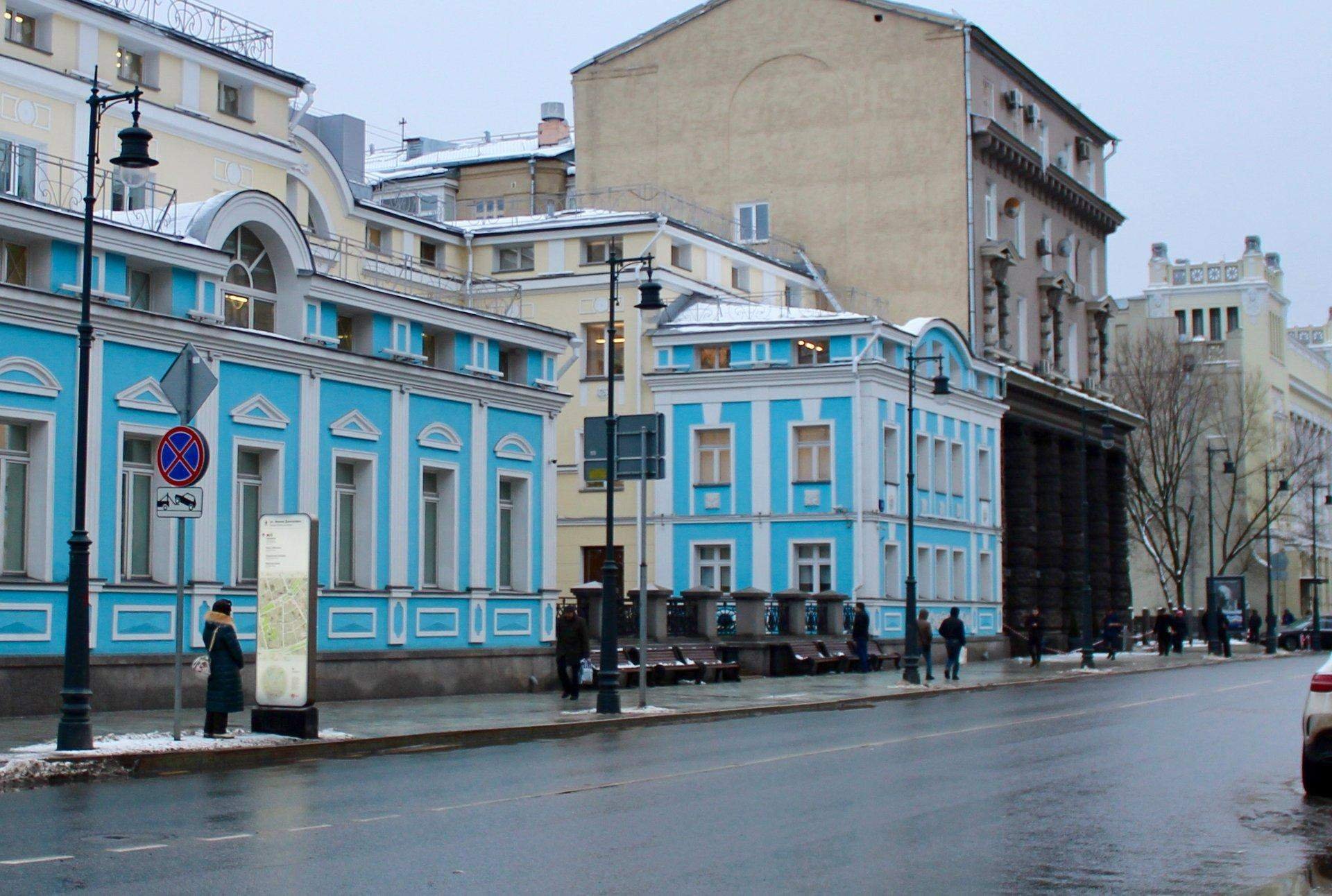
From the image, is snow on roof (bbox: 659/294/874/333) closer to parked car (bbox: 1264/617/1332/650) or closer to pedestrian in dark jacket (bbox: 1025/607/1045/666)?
pedestrian in dark jacket (bbox: 1025/607/1045/666)

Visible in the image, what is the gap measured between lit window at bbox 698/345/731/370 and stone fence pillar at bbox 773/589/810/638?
975cm

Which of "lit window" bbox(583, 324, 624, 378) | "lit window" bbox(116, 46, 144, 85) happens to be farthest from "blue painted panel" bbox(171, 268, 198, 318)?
"lit window" bbox(583, 324, 624, 378)

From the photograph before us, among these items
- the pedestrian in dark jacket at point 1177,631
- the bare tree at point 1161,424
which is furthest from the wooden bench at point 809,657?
the bare tree at point 1161,424

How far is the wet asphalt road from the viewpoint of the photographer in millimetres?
10719

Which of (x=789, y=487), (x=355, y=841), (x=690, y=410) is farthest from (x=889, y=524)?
(x=355, y=841)

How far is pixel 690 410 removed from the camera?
52.1 m

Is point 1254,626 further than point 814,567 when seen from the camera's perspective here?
Yes

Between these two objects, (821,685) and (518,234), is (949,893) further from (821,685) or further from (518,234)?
(518,234)

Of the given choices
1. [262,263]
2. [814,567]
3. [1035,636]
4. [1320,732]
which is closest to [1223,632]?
[1035,636]

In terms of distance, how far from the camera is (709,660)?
1548 inches

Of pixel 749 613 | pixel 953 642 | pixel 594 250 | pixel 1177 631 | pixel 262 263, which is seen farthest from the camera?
pixel 1177 631

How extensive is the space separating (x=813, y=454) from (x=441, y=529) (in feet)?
64.5

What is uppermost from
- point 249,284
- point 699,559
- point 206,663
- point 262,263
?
point 262,263

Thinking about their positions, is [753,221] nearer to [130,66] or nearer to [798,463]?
[798,463]
